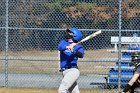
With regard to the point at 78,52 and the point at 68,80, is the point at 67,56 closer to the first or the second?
the point at 78,52

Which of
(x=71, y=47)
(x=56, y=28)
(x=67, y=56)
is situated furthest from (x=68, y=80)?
(x=56, y=28)

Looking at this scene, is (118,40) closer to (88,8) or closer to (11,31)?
(88,8)

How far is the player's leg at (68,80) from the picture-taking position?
985 cm

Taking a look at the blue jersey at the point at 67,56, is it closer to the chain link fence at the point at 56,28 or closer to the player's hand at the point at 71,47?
the player's hand at the point at 71,47

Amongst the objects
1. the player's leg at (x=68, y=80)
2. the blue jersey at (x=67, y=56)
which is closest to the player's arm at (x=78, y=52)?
the blue jersey at (x=67, y=56)

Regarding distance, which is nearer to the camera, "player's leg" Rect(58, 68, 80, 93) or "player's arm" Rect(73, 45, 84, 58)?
"player's leg" Rect(58, 68, 80, 93)

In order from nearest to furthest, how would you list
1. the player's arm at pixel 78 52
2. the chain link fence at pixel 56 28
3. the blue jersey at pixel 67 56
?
the player's arm at pixel 78 52, the blue jersey at pixel 67 56, the chain link fence at pixel 56 28

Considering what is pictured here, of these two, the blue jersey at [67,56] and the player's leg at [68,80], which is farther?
the blue jersey at [67,56]

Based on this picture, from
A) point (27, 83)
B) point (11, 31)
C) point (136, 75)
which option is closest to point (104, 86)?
point (27, 83)

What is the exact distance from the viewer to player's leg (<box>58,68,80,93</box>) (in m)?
9.85

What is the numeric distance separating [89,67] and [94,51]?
1.34 meters

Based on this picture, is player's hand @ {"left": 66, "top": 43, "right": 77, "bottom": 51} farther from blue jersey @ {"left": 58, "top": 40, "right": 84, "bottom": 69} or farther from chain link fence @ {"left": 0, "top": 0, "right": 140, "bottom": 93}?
chain link fence @ {"left": 0, "top": 0, "right": 140, "bottom": 93}

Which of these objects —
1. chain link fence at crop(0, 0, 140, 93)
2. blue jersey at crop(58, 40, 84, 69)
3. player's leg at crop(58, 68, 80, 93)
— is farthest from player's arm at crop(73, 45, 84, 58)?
chain link fence at crop(0, 0, 140, 93)

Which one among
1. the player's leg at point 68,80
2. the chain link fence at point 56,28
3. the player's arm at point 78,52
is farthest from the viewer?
the chain link fence at point 56,28
